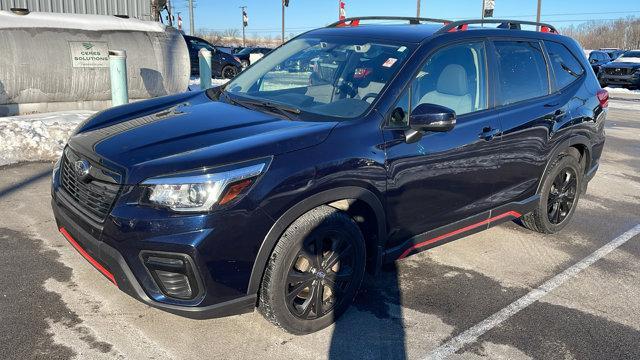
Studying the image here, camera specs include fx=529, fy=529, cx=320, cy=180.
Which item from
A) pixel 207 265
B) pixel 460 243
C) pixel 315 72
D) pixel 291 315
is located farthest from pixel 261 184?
pixel 460 243

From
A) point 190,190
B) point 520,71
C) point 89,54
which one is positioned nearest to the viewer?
point 190,190

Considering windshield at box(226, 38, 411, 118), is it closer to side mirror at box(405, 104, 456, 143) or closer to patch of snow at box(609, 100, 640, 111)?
side mirror at box(405, 104, 456, 143)

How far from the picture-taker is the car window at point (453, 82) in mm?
3490

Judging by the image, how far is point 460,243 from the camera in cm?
470

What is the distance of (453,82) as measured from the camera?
3768 mm

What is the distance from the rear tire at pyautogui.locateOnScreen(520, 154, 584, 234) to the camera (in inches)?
183

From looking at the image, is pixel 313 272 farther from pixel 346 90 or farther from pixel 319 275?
pixel 346 90

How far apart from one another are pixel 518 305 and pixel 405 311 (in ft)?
2.68

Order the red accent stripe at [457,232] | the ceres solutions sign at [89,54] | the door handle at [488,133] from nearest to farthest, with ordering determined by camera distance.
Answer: the red accent stripe at [457,232] → the door handle at [488,133] → the ceres solutions sign at [89,54]

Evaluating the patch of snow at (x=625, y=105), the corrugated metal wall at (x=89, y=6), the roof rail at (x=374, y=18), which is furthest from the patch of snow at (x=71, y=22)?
the patch of snow at (x=625, y=105)

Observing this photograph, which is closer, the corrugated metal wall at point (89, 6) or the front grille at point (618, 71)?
the corrugated metal wall at point (89, 6)

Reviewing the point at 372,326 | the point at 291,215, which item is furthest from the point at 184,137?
the point at 372,326

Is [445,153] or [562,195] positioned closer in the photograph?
[445,153]

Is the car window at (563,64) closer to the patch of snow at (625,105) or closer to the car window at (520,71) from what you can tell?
the car window at (520,71)
